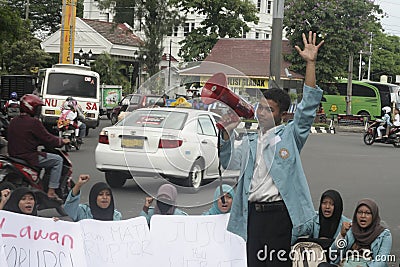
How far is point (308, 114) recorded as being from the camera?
4.25 meters

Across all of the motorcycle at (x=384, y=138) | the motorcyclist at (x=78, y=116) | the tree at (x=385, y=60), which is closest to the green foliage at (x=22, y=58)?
the motorcycle at (x=384, y=138)

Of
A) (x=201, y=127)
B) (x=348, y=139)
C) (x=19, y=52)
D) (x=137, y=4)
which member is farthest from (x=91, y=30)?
(x=201, y=127)

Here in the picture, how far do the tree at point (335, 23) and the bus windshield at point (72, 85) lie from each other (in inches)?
599

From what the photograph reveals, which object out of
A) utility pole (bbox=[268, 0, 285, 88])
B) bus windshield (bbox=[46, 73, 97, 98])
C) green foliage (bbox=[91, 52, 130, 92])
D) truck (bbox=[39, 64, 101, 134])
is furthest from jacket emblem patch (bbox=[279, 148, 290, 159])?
green foliage (bbox=[91, 52, 130, 92])

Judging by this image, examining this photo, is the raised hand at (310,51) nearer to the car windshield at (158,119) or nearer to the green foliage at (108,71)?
the car windshield at (158,119)

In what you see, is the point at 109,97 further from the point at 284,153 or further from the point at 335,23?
the point at 284,153

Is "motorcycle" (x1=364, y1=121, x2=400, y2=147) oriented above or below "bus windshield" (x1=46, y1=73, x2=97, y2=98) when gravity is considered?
below

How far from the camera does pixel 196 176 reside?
4234 mm

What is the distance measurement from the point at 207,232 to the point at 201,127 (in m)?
0.64

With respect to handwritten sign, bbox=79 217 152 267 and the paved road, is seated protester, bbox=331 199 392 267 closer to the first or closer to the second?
the paved road

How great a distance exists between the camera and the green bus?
41062 millimetres

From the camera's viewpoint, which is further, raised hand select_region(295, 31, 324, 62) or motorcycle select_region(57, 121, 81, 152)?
motorcycle select_region(57, 121, 81, 152)

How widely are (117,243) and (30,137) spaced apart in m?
4.37

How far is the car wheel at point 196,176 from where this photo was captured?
4152 millimetres
